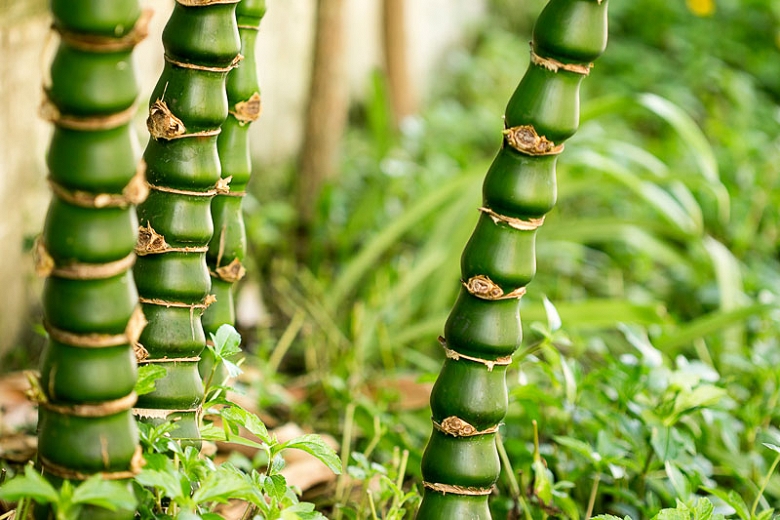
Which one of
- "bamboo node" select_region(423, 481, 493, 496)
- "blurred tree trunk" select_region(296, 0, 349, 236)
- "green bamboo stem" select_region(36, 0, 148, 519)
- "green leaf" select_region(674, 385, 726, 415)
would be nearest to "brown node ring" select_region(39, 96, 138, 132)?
"green bamboo stem" select_region(36, 0, 148, 519)

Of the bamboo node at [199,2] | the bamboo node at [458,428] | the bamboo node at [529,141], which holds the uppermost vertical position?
the bamboo node at [199,2]

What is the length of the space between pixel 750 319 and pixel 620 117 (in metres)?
1.87

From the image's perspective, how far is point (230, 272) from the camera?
98 cm

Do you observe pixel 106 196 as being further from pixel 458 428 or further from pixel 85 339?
pixel 458 428

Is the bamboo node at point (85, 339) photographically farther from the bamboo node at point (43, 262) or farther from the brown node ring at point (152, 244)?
the brown node ring at point (152, 244)

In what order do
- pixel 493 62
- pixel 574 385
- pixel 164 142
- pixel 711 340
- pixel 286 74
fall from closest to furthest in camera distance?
1. pixel 164 142
2. pixel 574 385
3. pixel 711 340
4. pixel 286 74
5. pixel 493 62

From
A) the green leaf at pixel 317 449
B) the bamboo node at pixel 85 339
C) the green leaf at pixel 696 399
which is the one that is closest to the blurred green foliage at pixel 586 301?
the green leaf at pixel 696 399

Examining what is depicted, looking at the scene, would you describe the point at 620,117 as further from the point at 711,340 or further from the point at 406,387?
the point at 406,387

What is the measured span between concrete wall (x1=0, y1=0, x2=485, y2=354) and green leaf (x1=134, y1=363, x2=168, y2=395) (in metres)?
0.26

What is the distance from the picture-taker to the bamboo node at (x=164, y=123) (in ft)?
2.59

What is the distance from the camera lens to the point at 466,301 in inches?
33.5

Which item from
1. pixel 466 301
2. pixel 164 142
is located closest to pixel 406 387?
pixel 466 301

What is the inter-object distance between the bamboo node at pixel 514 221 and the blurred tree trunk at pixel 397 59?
7.07 feet

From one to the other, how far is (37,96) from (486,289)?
1.11 m
